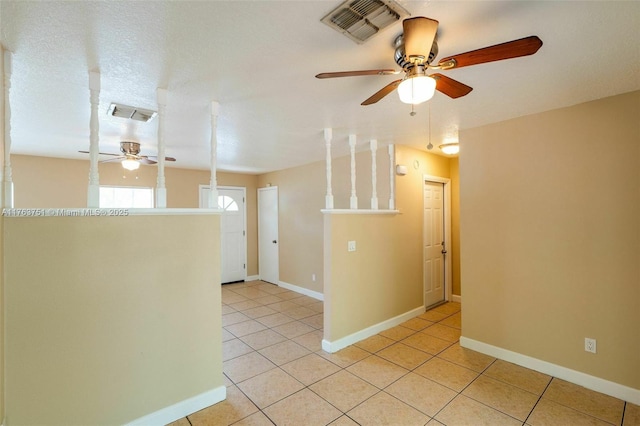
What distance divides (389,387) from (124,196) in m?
5.38

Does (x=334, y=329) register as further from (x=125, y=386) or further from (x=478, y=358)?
(x=125, y=386)

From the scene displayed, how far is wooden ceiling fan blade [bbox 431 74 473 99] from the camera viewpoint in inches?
64.3

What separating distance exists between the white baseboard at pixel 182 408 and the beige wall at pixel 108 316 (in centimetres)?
4

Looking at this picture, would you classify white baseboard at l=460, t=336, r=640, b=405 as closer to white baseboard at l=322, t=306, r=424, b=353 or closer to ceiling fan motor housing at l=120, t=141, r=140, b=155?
white baseboard at l=322, t=306, r=424, b=353

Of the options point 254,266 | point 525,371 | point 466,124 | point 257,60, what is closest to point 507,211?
point 466,124

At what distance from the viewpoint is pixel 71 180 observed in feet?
16.1

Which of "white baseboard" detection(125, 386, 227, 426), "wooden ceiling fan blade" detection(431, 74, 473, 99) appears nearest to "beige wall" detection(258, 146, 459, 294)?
"wooden ceiling fan blade" detection(431, 74, 473, 99)

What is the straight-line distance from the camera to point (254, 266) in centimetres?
695

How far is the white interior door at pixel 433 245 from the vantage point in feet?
15.3

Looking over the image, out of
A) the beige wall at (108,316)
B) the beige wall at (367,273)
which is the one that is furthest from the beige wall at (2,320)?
the beige wall at (367,273)

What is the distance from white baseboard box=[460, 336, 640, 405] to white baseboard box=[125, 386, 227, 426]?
8.67 feet

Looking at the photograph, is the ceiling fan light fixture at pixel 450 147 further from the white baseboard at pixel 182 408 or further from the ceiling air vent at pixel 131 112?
the white baseboard at pixel 182 408

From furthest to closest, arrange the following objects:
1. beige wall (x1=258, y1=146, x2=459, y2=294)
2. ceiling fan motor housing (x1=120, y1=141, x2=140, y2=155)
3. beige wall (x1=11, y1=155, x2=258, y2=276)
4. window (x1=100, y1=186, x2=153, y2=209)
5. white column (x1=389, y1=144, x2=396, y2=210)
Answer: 1. window (x1=100, y1=186, x2=153, y2=209)
2. beige wall (x1=11, y1=155, x2=258, y2=276)
3. beige wall (x1=258, y1=146, x2=459, y2=294)
4. white column (x1=389, y1=144, x2=396, y2=210)
5. ceiling fan motor housing (x1=120, y1=141, x2=140, y2=155)

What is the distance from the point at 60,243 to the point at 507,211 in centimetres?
375
